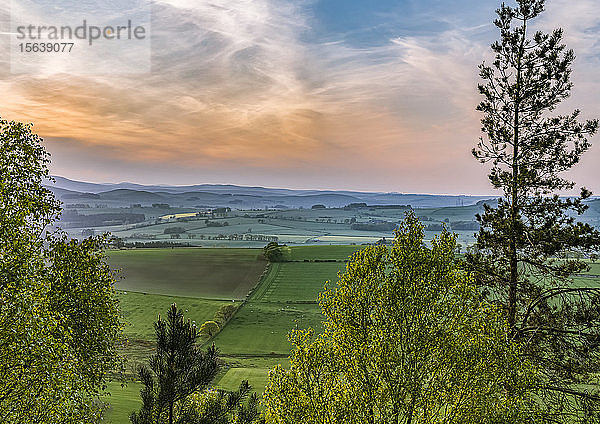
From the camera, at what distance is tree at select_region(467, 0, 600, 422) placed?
1645 cm

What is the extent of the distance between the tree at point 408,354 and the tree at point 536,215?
3996 millimetres

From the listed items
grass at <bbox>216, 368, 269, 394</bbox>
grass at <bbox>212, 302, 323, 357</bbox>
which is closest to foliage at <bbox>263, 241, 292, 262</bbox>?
grass at <bbox>212, 302, 323, 357</bbox>

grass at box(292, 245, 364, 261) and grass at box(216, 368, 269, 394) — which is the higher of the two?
grass at box(292, 245, 364, 261)

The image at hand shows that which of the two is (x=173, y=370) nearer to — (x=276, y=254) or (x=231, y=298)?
(x=231, y=298)

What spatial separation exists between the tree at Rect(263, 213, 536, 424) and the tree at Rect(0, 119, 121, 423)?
656 cm

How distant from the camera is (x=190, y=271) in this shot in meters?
97.2

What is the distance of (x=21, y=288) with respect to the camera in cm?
1157

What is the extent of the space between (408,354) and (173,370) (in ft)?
31.9

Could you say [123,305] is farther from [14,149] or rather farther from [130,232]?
[130,232]

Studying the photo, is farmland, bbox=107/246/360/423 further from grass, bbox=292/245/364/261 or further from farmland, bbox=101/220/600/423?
grass, bbox=292/245/364/261

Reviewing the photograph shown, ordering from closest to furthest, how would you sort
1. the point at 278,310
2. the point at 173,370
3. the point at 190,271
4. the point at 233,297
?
1. the point at 173,370
2. the point at 278,310
3. the point at 233,297
4. the point at 190,271

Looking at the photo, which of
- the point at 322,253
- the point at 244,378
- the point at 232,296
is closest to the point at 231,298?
the point at 232,296

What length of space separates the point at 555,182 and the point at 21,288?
820 inches

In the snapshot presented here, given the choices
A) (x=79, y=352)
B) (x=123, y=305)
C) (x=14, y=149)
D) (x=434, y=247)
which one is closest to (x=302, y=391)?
(x=434, y=247)
